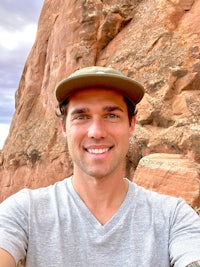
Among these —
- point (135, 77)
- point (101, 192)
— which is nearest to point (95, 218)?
point (101, 192)

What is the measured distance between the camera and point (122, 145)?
267 cm

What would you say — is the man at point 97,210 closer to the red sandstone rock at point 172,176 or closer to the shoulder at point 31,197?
the shoulder at point 31,197

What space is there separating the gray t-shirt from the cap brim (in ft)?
2.20

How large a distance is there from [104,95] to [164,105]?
24.5ft

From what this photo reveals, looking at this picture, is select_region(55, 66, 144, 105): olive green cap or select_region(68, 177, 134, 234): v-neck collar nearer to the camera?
select_region(68, 177, 134, 234): v-neck collar

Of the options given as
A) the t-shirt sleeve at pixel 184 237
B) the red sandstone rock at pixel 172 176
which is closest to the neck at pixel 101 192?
the t-shirt sleeve at pixel 184 237

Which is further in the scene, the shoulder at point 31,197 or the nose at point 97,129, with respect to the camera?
the nose at point 97,129

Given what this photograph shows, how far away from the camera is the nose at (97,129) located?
8.52 feet

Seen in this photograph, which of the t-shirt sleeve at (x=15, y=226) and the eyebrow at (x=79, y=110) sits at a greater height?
the eyebrow at (x=79, y=110)

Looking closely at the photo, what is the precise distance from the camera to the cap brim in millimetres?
2510

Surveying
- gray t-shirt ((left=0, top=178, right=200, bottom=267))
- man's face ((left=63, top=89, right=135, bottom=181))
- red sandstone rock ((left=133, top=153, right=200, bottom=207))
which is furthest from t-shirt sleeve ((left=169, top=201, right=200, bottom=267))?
red sandstone rock ((left=133, top=153, right=200, bottom=207))

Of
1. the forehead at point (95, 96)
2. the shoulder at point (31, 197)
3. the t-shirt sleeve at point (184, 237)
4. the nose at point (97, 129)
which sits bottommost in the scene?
the t-shirt sleeve at point (184, 237)

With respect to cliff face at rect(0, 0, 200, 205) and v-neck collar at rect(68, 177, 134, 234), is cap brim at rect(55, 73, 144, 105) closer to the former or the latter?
v-neck collar at rect(68, 177, 134, 234)

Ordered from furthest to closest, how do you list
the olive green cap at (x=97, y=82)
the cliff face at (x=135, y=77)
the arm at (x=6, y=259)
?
the cliff face at (x=135, y=77)
the olive green cap at (x=97, y=82)
the arm at (x=6, y=259)
